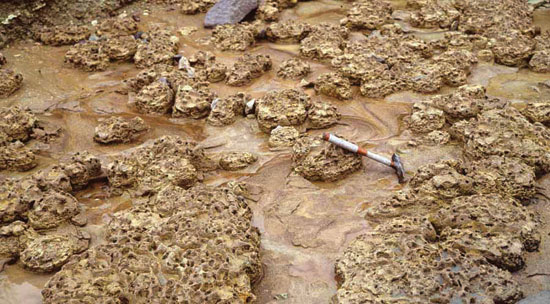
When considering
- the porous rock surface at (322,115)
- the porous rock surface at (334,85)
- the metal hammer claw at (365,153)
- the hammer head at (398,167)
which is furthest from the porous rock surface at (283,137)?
the hammer head at (398,167)

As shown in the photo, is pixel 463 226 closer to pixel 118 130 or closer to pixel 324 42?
pixel 118 130

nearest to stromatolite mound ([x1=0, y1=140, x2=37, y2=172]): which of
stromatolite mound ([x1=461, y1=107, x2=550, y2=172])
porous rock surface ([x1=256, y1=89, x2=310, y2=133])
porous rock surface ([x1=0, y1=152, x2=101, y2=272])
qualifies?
porous rock surface ([x1=0, y1=152, x2=101, y2=272])

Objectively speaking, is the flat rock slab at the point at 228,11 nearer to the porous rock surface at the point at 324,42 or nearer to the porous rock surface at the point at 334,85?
the porous rock surface at the point at 324,42

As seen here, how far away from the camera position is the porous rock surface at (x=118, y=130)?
13.4ft

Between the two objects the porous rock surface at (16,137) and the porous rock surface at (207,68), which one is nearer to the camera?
the porous rock surface at (16,137)

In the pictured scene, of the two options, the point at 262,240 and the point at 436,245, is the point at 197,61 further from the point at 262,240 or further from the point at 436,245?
the point at 436,245

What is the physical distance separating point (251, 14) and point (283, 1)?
477mm

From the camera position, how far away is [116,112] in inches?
180

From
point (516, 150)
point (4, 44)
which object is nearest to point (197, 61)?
point (4, 44)

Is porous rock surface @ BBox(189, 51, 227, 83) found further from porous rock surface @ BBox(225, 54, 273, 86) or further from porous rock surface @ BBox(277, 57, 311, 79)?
porous rock surface @ BBox(277, 57, 311, 79)

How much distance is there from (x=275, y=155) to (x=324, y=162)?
1.55ft

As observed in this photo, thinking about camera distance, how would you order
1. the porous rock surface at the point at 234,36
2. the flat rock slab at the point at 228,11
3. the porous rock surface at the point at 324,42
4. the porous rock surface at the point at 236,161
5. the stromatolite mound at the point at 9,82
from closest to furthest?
1. the porous rock surface at the point at 236,161
2. the stromatolite mound at the point at 9,82
3. the porous rock surface at the point at 324,42
4. the porous rock surface at the point at 234,36
5. the flat rock slab at the point at 228,11

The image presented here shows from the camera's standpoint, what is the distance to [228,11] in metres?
6.08

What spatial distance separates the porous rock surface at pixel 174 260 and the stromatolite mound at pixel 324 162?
0.74 m
